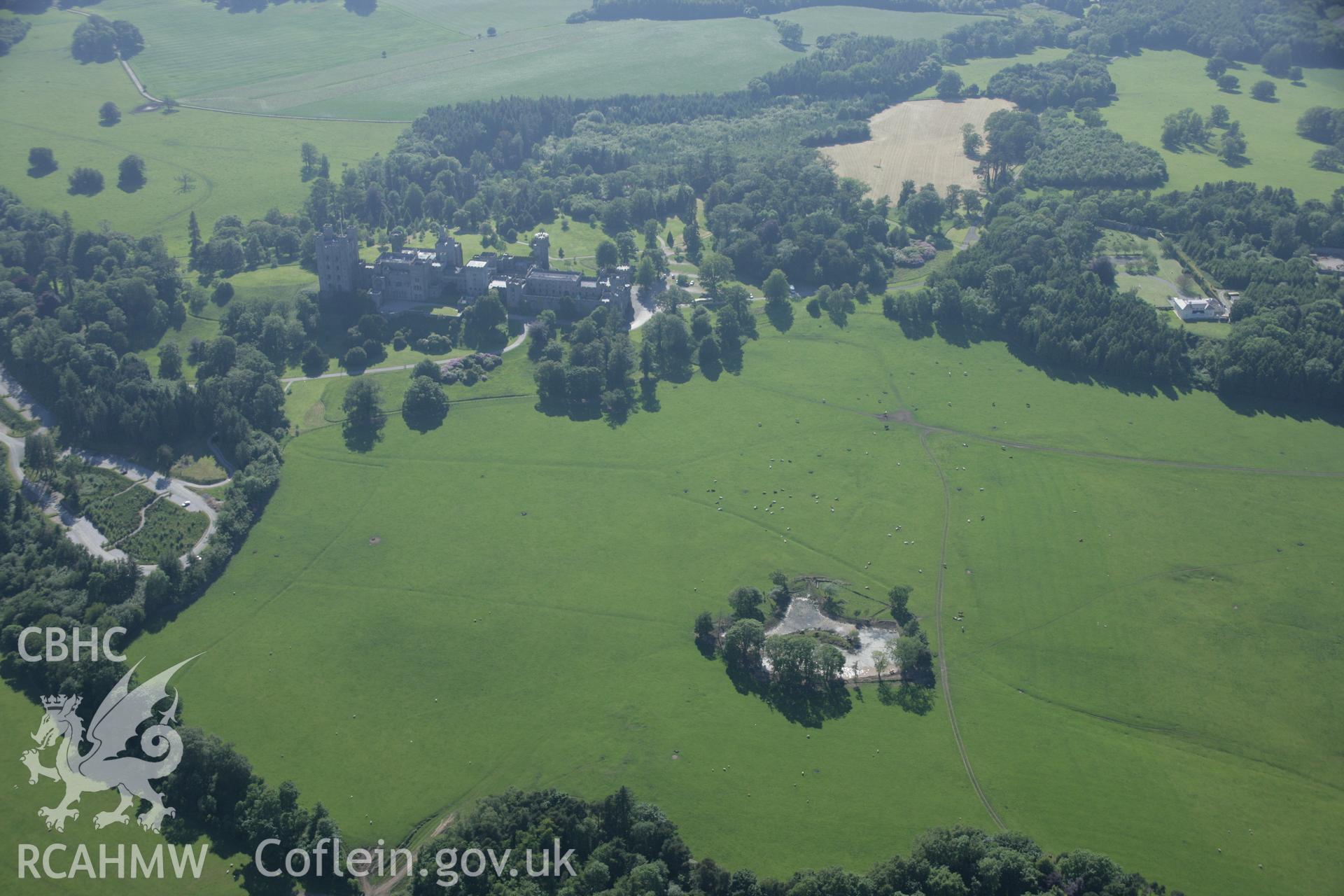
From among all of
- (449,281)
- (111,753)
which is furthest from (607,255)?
(111,753)

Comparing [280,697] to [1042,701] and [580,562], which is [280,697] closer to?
[580,562]

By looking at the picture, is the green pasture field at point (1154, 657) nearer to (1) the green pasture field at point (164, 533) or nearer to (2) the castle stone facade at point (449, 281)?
(2) the castle stone facade at point (449, 281)

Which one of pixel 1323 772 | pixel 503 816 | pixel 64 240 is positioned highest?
pixel 64 240

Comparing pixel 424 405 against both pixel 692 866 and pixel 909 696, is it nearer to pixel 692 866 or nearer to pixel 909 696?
pixel 909 696

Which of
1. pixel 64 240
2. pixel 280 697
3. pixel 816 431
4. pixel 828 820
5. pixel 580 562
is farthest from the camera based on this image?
pixel 64 240

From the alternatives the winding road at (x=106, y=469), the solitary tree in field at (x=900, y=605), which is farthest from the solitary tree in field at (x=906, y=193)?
the winding road at (x=106, y=469)

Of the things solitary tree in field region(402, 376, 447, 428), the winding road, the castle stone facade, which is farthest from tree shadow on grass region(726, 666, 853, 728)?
the castle stone facade

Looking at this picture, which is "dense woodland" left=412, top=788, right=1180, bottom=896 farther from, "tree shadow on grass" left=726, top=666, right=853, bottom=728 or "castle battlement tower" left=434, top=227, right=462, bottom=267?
"castle battlement tower" left=434, top=227, right=462, bottom=267

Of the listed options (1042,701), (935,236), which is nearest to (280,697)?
(1042,701)
